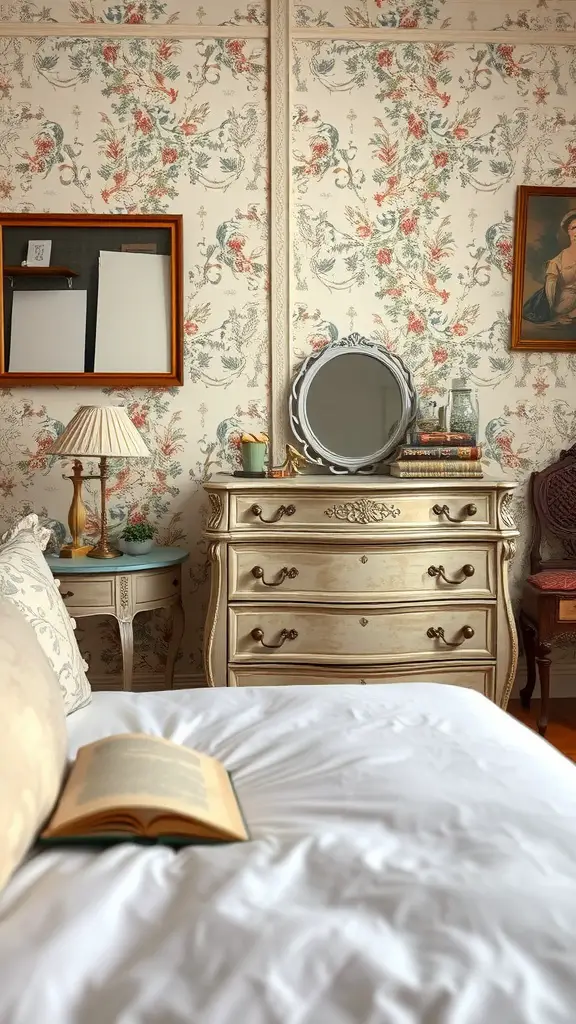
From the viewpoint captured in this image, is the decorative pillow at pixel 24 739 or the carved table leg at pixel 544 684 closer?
the decorative pillow at pixel 24 739

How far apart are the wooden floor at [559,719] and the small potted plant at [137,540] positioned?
68.9 inches

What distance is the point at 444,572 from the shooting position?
3.28m

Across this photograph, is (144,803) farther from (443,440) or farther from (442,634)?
(443,440)

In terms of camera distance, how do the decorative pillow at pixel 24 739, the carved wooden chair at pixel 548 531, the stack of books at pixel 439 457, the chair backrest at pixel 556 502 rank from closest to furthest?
1. the decorative pillow at pixel 24 739
2. the stack of books at pixel 439 457
3. the carved wooden chair at pixel 548 531
4. the chair backrest at pixel 556 502

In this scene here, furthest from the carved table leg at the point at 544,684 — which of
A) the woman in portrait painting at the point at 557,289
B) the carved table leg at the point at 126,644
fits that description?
the carved table leg at the point at 126,644

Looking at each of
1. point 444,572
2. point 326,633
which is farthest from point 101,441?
point 444,572

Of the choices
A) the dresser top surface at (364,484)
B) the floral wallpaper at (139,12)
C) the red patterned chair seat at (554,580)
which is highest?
the floral wallpaper at (139,12)

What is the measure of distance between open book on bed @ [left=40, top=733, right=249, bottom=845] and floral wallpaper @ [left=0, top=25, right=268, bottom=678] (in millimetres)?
2435

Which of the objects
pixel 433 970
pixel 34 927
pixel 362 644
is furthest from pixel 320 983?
pixel 362 644

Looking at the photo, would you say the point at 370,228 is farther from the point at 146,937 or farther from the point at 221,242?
the point at 146,937

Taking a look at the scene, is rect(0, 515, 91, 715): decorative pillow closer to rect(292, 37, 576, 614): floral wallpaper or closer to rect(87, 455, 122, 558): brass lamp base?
rect(87, 455, 122, 558): brass lamp base

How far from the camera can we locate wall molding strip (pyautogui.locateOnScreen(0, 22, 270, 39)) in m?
3.63

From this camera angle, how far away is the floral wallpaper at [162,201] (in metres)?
3.67

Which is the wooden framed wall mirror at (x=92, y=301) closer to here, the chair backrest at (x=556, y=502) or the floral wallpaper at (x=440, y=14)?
the floral wallpaper at (x=440, y=14)
